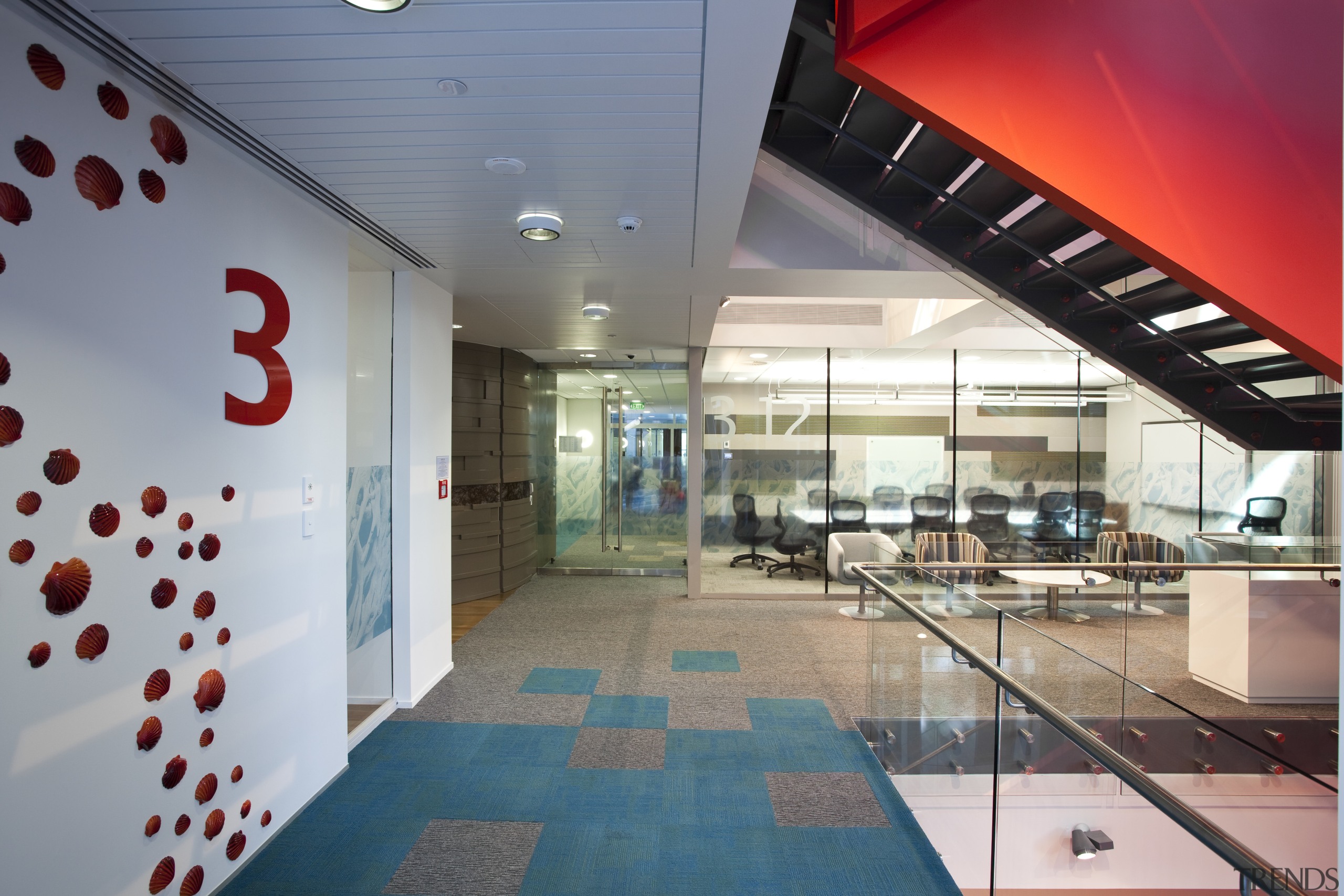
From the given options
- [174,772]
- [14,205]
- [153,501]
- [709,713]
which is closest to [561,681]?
[709,713]

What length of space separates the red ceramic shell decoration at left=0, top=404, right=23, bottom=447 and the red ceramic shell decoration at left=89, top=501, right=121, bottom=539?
0.30 metres

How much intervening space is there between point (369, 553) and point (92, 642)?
2029 mm

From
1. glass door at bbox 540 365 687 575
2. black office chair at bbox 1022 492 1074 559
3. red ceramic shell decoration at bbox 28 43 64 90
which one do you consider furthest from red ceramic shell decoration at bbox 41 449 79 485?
black office chair at bbox 1022 492 1074 559

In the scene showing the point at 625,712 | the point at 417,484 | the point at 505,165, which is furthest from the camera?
the point at 417,484

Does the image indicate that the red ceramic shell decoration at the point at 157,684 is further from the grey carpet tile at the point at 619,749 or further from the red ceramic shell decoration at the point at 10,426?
the grey carpet tile at the point at 619,749

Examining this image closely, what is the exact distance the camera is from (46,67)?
1811 millimetres

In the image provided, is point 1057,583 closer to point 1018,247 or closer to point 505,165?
point 1018,247

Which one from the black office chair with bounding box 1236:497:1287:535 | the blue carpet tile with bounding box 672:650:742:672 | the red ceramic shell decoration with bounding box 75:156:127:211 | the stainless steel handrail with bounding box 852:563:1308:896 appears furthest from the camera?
the black office chair with bounding box 1236:497:1287:535

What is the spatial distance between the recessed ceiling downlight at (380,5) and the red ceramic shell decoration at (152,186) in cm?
100

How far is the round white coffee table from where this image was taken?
15.9ft

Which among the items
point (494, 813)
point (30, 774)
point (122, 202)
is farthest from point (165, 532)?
point (494, 813)

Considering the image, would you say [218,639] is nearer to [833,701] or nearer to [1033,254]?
[833,701]

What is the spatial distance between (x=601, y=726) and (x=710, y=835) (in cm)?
122

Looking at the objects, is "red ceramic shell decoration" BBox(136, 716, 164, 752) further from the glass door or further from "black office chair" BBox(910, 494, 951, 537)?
"black office chair" BBox(910, 494, 951, 537)
